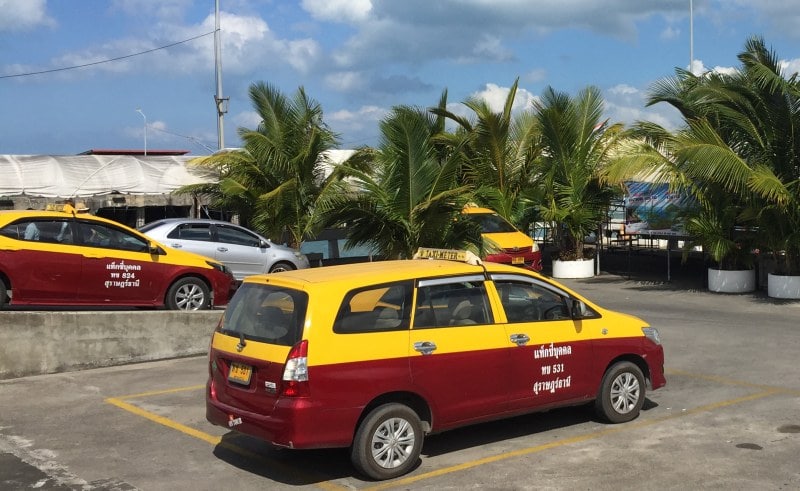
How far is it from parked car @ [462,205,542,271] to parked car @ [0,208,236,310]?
720cm

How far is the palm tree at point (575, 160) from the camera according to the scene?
2242 centimetres

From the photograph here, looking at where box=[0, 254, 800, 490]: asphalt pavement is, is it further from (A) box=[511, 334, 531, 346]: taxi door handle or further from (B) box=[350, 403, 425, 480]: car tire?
(A) box=[511, 334, 531, 346]: taxi door handle

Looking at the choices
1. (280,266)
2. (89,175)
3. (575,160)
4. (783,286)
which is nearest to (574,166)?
(575,160)

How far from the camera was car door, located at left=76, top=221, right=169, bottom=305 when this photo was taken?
1234cm

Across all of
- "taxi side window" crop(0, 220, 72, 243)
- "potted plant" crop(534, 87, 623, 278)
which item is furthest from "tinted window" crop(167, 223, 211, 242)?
"potted plant" crop(534, 87, 623, 278)

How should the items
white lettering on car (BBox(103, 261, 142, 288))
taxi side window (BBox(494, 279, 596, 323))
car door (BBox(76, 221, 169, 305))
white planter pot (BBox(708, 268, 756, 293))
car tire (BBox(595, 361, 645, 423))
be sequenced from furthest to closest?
white planter pot (BBox(708, 268, 756, 293)) < white lettering on car (BBox(103, 261, 142, 288)) < car door (BBox(76, 221, 169, 305)) < car tire (BBox(595, 361, 645, 423)) < taxi side window (BBox(494, 279, 596, 323))

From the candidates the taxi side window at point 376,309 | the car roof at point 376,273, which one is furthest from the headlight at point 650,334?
the taxi side window at point 376,309

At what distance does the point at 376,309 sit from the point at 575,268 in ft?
54.8

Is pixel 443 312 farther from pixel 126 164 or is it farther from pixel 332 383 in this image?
pixel 126 164

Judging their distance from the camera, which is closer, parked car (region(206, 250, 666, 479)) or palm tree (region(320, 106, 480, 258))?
parked car (region(206, 250, 666, 479))

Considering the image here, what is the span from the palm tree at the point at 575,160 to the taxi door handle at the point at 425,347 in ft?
51.5

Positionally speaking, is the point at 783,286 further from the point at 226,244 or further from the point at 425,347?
the point at 425,347

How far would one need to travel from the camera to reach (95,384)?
10883 millimetres

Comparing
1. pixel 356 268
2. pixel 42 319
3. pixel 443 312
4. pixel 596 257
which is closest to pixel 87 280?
pixel 42 319
